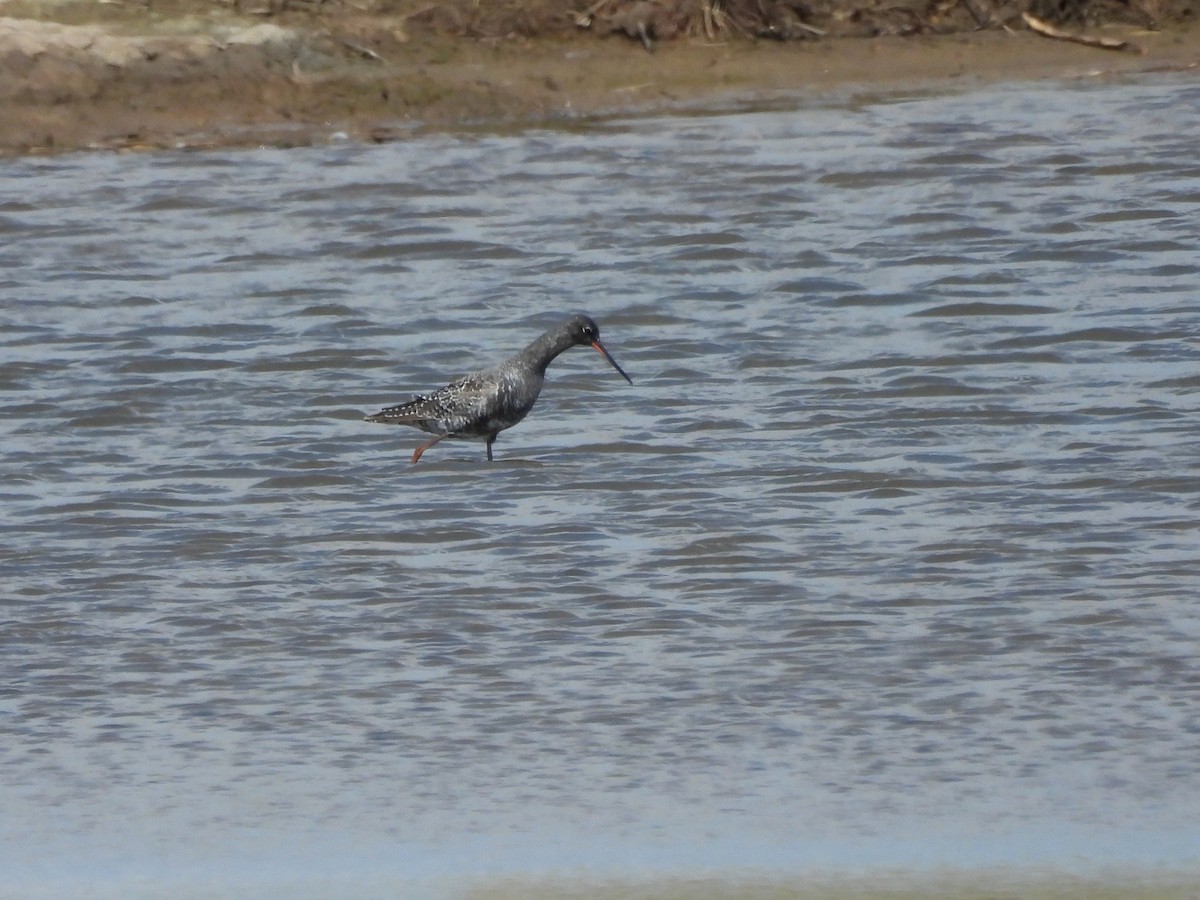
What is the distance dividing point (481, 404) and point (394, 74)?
6.15 metres

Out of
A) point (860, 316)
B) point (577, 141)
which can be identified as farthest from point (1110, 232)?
point (577, 141)

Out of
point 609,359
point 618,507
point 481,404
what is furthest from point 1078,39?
point 618,507

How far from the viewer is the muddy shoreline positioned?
47.4ft

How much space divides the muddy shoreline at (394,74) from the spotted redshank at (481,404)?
17.1ft

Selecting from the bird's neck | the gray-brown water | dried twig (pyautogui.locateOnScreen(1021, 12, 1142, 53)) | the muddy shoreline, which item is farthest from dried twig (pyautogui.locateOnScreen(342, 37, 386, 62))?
the bird's neck

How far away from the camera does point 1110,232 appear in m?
12.5

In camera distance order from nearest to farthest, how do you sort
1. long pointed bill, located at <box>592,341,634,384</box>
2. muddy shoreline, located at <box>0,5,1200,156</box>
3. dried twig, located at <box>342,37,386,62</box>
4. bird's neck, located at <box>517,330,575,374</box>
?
bird's neck, located at <box>517,330,575,374</box> < long pointed bill, located at <box>592,341,634,384</box> < muddy shoreline, located at <box>0,5,1200,156</box> < dried twig, located at <box>342,37,386,62</box>

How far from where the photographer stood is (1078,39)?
15828 millimetres

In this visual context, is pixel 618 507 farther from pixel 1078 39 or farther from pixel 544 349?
pixel 1078 39

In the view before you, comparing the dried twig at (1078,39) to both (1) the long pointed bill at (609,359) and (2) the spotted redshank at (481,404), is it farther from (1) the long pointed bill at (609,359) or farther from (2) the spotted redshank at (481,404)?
(2) the spotted redshank at (481,404)

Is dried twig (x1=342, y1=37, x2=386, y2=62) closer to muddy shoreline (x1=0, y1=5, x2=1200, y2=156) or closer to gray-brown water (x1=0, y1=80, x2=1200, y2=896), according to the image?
muddy shoreline (x1=0, y1=5, x2=1200, y2=156)

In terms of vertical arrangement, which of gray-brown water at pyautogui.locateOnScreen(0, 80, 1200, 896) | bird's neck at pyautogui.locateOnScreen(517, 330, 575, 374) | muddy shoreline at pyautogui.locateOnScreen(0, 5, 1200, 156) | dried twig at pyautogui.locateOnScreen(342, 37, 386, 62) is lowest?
gray-brown water at pyautogui.locateOnScreen(0, 80, 1200, 896)

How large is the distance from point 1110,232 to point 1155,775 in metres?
7.35

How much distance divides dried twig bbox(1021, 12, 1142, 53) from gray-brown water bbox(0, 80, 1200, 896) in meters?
0.76
